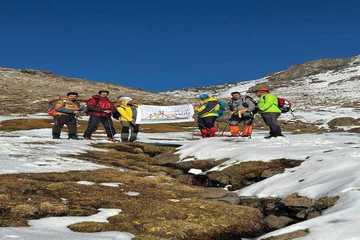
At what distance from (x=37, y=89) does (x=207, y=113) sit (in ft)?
331

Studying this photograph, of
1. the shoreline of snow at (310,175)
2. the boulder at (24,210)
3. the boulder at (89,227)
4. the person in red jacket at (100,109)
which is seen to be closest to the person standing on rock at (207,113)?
the person in red jacket at (100,109)

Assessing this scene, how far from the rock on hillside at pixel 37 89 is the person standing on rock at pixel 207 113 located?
58.6 meters

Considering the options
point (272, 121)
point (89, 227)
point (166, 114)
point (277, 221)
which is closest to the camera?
point (89, 227)

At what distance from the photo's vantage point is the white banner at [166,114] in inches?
1766

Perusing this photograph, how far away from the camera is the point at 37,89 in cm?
12219

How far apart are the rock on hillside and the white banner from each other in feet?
138

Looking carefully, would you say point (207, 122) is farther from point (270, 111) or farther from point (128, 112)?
point (128, 112)

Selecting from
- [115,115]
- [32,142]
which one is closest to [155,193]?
[32,142]

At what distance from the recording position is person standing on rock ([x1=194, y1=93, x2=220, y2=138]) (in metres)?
27.8

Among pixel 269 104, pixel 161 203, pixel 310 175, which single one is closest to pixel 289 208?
pixel 310 175

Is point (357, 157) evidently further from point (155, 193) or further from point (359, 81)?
point (359, 81)

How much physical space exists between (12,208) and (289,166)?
8.79 m

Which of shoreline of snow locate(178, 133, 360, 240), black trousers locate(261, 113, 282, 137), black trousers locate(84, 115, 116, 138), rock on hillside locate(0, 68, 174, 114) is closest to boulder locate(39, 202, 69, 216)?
shoreline of snow locate(178, 133, 360, 240)

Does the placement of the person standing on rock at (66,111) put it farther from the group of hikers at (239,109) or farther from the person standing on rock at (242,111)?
the person standing on rock at (242,111)
